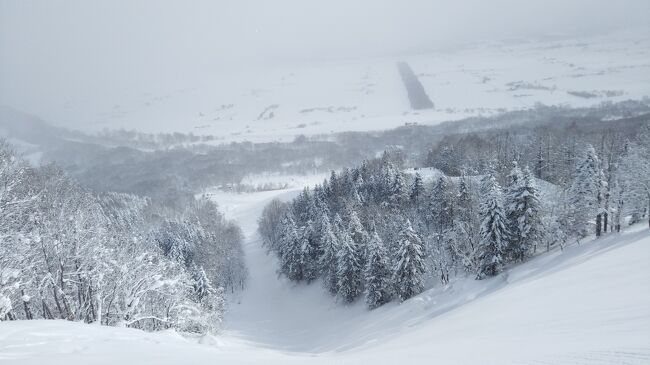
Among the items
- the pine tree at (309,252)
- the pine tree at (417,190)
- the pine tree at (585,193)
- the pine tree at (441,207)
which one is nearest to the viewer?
the pine tree at (585,193)

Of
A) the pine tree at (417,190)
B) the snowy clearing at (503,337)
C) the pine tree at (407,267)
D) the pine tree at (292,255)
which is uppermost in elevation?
the snowy clearing at (503,337)

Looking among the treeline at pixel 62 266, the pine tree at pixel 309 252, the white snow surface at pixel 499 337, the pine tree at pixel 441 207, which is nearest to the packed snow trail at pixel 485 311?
the white snow surface at pixel 499 337

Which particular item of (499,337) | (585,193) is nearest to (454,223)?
(585,193)

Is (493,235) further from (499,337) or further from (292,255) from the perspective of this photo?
(292,255)

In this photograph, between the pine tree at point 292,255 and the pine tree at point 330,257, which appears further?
the pine tree at point 292,255

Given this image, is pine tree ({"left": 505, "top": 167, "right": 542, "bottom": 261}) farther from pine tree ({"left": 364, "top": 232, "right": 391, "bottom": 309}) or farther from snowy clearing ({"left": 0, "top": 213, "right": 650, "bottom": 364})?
snowy clearing ({"left": 0, "top": 213, "right": 650, "bottom": 364})

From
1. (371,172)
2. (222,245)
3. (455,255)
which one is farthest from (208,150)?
(455,255)

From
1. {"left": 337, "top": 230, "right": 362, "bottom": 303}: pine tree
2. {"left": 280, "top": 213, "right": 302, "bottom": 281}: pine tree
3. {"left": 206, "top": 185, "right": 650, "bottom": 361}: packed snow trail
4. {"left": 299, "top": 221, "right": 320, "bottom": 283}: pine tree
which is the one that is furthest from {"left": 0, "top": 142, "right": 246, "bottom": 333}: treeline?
{"left": 280, "top": 213, "right": 302, "bottom": 281}: pine tree

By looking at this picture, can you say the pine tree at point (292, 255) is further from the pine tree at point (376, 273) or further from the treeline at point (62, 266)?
the treeline at point (62, 266)
